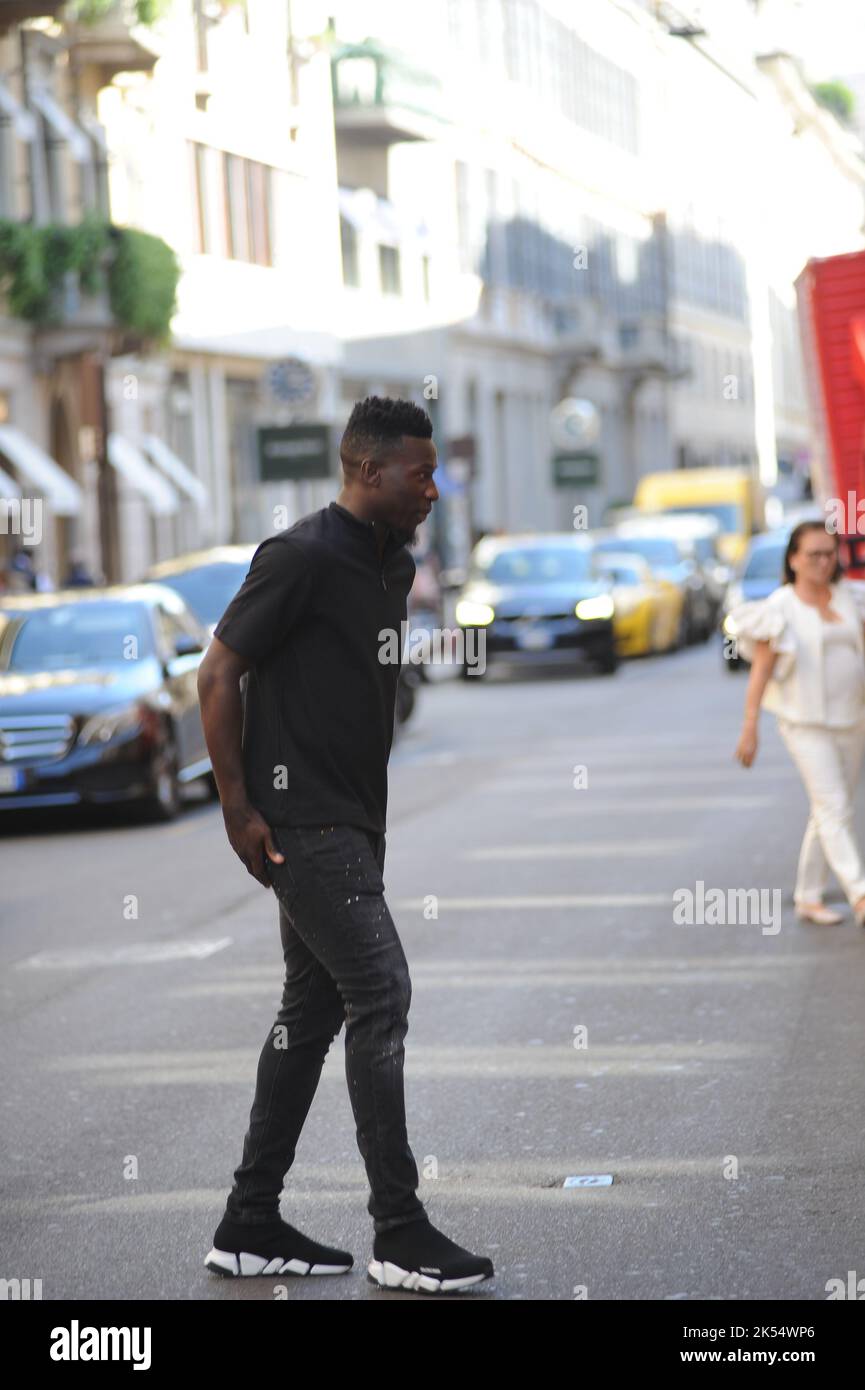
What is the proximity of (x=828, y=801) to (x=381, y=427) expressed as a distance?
571cm

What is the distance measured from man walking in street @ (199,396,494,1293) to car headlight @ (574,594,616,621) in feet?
84.6

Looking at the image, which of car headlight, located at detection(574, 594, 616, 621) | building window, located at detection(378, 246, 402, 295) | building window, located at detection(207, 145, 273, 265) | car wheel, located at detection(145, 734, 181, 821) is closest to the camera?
car wheel, located at detection(145, 734, 181, 821)

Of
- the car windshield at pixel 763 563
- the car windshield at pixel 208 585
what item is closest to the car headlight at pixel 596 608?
the car windshield at pixel 763 563

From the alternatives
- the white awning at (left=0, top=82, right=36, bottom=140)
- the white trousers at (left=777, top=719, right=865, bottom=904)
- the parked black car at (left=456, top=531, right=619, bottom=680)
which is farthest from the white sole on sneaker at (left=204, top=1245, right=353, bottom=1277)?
the white awning at (left=0, top=82, right=36, bottom=140)

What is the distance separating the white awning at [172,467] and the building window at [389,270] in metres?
12.3

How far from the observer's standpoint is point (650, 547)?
38.5 meters

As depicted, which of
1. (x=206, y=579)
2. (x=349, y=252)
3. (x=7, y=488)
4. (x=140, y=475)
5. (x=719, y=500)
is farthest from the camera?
(x=719, y=500)

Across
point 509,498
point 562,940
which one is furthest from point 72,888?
point 509,498

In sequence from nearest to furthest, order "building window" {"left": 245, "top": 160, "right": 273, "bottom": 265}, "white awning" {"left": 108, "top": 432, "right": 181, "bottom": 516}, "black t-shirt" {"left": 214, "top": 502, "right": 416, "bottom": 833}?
"black t-shirt" {"left": 214, "top": 502, "right": 416, "bottom": 833}
"white awning" {"left": 108, "top": 432, "right": 181, "bottom": 516}
"building window" {"left": 245, "top": 160, "right": 273, "bottom": 265}

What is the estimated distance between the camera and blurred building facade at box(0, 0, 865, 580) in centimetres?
3616

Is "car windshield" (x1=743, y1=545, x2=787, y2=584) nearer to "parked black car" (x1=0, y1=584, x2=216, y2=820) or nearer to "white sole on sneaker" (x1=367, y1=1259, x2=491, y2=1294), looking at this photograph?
"parked black car" (x1=0, y1=584, x2=216, y2=820)

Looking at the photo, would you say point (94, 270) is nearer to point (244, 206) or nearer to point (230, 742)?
point (244, 206)

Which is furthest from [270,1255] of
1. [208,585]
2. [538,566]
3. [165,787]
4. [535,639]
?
[538,566]

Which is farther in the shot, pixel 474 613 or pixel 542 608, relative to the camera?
pixel 474 613
